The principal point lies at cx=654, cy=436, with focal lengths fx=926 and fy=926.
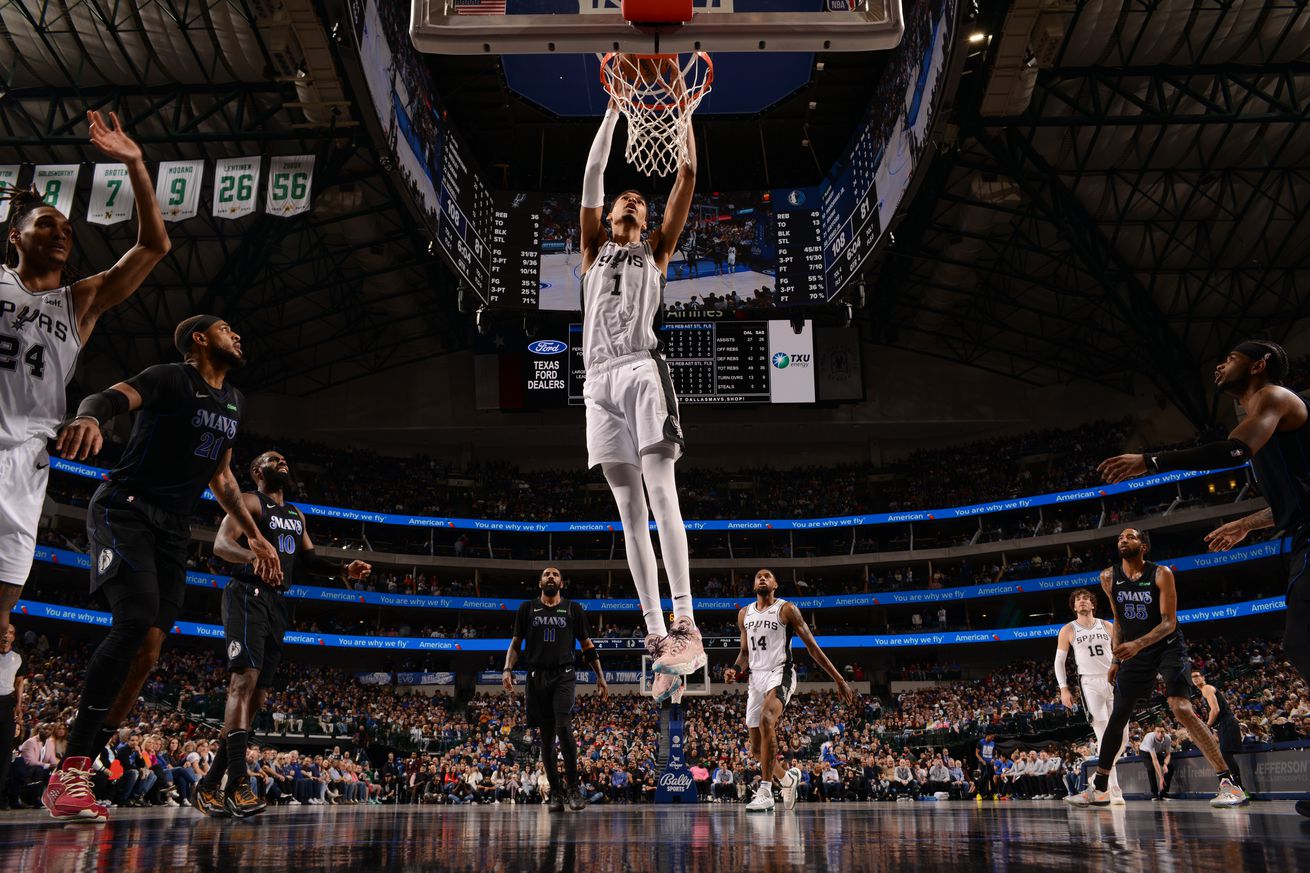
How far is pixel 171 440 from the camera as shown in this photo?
447 centimetres

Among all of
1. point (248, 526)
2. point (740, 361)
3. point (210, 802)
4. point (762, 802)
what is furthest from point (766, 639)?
point (740, 361)

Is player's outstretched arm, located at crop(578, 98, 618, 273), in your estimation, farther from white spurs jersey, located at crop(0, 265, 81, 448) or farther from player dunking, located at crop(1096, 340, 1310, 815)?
player dunking, located at crop(1096, 340, 1310, 815)

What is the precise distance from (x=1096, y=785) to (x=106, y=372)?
1251 inches

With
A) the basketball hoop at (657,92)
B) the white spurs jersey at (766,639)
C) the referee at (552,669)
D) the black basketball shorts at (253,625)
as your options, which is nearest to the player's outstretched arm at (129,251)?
the black basketball shorts at (253,625)

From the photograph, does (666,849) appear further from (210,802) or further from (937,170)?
(937,170)

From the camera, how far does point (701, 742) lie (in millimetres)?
24078

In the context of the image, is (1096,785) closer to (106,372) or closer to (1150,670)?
(1150,670)

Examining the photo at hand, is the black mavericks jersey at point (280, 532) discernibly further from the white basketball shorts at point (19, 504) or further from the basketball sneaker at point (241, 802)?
the white basketball shorts at point (19, 504)

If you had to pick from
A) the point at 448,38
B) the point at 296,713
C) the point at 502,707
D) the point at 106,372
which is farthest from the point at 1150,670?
the point at 106,372

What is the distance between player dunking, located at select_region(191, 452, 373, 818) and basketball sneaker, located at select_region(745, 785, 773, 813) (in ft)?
11.4

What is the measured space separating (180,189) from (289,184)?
6.28 feet

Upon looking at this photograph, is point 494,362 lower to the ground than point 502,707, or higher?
higher

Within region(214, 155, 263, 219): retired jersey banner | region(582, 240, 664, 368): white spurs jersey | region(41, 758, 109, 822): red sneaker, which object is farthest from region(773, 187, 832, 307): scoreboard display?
region(41, 758, 109, 822): red sneaker

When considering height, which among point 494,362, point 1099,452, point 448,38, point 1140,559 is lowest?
point 1140,559
